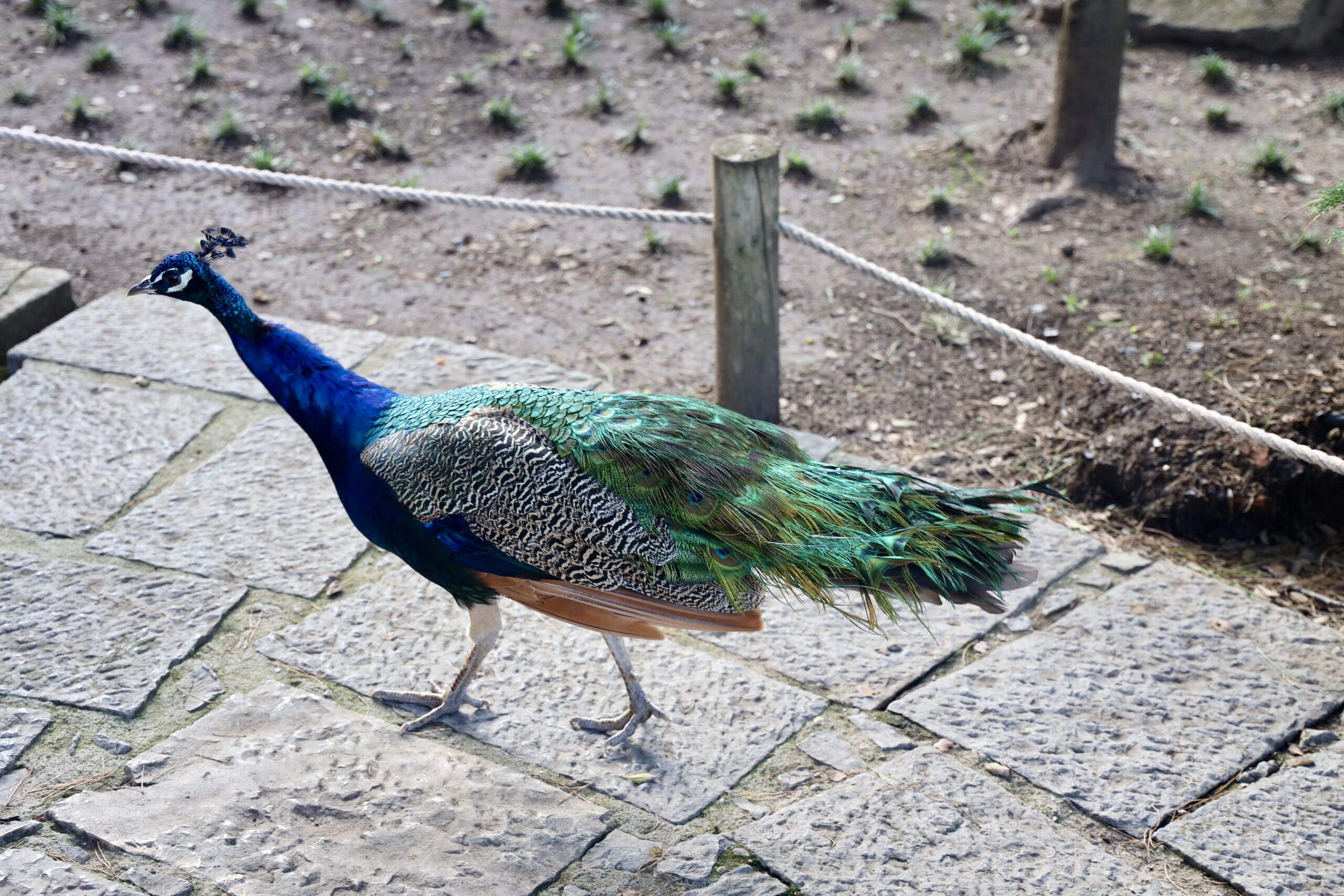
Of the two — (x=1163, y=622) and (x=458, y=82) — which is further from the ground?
(x=458, y=82)

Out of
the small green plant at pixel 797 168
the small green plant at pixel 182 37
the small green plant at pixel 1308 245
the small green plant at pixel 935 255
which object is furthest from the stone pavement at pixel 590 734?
the small green plant at pixel 182 37

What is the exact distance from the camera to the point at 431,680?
359cm

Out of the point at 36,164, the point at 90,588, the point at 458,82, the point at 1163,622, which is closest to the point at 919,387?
the point at 1163,622

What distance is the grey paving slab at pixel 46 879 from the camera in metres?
2.83

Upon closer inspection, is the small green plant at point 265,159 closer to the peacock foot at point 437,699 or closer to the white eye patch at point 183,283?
the white eye patch at point 183,283

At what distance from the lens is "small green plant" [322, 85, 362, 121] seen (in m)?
7.02

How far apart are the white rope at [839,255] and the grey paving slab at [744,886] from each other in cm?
182

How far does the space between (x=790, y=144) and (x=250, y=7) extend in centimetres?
372

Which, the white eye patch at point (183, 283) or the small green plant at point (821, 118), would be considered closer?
the white eye patch at point (183, 283)

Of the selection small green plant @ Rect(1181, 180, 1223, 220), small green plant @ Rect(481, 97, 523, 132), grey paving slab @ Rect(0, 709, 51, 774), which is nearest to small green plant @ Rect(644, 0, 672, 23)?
small green plant @ Rect(481, 97, 523, 132)

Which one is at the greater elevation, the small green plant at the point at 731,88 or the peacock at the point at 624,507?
the small green plant at the point at 731,88

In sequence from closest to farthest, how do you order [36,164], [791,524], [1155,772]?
[791,524] < [1155,772] < [36,164]

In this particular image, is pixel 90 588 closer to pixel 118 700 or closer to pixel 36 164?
pixel 118 700

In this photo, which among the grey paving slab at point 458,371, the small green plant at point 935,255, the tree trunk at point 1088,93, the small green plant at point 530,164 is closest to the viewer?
the grey paving slab at point 458,371
